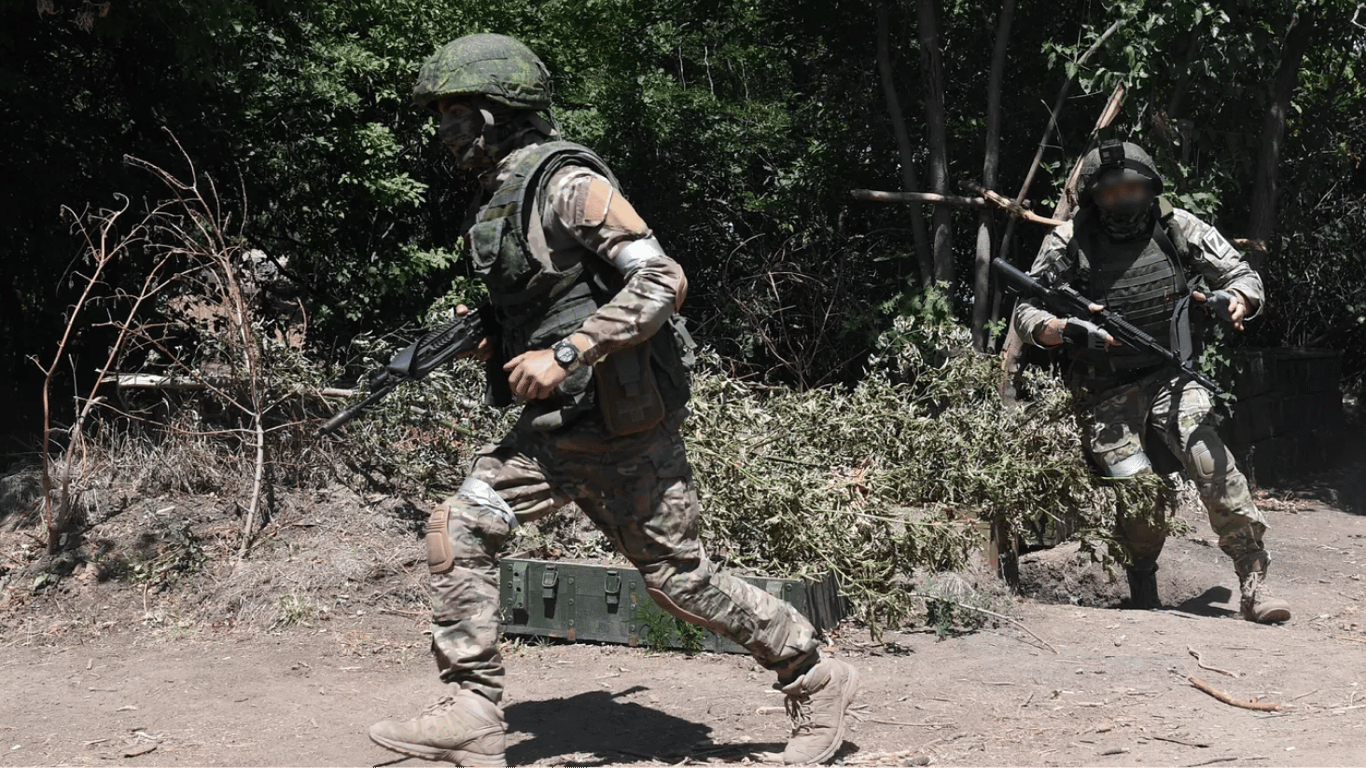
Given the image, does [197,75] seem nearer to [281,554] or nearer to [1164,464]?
[281,554]

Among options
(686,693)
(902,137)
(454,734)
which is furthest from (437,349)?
(902,137)

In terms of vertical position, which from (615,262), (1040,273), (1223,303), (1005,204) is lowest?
(615,262)

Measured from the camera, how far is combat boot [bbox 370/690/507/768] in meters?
3.53

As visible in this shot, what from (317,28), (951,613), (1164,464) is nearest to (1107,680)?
(951,613)

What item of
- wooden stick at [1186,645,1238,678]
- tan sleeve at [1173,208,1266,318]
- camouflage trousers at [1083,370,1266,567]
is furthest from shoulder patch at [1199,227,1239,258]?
wooden stick at [1186,645,1238,678]

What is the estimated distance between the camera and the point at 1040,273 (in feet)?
19.4

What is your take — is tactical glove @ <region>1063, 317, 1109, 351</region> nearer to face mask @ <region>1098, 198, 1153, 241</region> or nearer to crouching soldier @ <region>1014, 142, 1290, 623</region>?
crouching soldier @ <region>1014, 142, 1290, 623</region>

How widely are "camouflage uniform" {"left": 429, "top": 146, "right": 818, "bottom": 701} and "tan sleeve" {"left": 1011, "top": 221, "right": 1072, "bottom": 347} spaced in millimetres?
2477

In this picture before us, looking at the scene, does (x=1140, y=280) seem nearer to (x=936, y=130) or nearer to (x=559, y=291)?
(x=936, y=130)

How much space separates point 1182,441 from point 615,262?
340cm

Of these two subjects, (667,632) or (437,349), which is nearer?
(437,349)

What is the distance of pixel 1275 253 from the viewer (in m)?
9.35

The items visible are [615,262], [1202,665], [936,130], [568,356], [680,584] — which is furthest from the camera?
[936,130]

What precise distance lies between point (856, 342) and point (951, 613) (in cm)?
398
